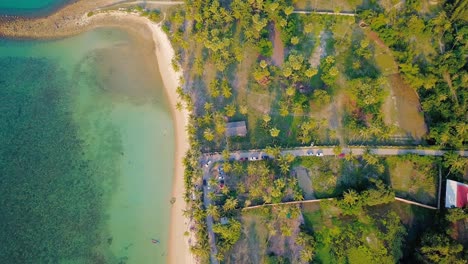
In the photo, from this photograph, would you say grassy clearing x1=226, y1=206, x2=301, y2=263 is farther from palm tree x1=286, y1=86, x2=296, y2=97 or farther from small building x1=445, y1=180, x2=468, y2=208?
small building x1=445, y1=180, x2=468, y2=208

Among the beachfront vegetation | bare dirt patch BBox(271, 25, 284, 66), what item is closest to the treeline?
the beachfront vegetation

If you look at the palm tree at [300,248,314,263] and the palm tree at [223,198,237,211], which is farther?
the palm tree at [223,198,237,211]

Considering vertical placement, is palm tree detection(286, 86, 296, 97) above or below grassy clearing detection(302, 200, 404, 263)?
above

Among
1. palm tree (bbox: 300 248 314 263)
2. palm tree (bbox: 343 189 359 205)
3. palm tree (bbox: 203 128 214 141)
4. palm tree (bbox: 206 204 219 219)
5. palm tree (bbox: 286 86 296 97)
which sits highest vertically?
palm tree (bbox: 286 86 296 97)

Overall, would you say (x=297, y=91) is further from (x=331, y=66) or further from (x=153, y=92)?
(x=153, y=92)

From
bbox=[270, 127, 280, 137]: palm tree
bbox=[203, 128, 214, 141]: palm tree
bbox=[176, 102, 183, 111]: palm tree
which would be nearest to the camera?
bbox=[270, 127, 280, 137]: palm tree

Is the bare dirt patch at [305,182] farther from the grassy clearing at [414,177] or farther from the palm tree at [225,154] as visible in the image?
the grassy clearing at [414,177]
